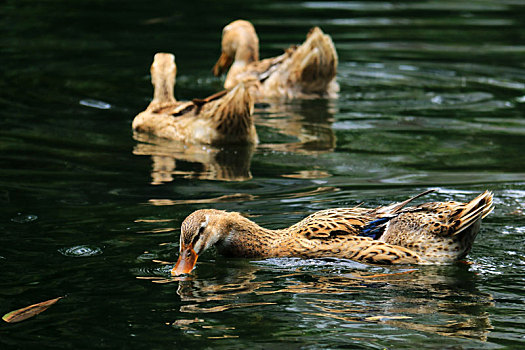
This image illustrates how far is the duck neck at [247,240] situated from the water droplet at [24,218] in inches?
72.7

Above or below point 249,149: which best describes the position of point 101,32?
above

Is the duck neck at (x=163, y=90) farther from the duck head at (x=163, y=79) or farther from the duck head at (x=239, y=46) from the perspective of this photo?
the duck head at (x=239, y=46)

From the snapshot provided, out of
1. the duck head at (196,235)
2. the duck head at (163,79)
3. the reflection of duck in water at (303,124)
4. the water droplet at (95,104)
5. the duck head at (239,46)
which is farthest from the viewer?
the duck head at (239,46)

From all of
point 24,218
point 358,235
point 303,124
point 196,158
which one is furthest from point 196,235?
point 303,124

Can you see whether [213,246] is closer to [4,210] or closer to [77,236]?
[77,236]

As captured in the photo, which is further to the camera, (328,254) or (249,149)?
(249,149)

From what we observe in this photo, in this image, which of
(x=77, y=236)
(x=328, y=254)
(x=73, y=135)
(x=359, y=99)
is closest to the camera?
(x=328, y=254)

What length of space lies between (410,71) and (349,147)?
4.87 meters

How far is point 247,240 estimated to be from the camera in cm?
744

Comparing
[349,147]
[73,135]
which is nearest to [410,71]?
[349,147]

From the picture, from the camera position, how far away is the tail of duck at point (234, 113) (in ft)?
35.4

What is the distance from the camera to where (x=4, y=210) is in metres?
8.50

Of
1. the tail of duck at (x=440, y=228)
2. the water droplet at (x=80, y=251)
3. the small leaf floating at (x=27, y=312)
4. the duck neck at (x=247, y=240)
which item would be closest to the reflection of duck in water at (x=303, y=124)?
the duck neck at (x=247, y=240)

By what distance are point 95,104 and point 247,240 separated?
6599 millimetres
